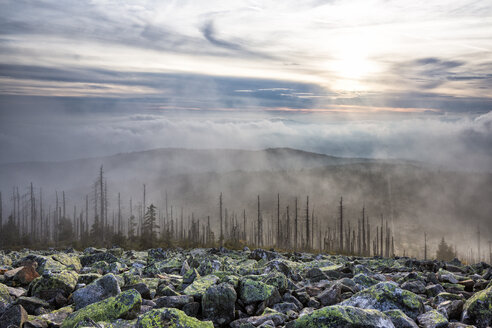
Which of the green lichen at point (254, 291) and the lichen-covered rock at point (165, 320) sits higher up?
the lichen-covered rock at point (165, 320)

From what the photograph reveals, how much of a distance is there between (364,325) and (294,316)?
7.33 feet

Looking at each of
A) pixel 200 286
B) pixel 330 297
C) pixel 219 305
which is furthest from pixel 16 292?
pixel 330 297

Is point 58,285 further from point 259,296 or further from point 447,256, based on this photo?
point 447,256

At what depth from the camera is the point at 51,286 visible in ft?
32.3

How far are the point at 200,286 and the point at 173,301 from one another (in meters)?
1.16

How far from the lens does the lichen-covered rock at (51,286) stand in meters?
9.70

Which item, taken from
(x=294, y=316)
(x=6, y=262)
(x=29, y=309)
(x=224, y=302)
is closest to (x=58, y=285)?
(x=29, y=309)

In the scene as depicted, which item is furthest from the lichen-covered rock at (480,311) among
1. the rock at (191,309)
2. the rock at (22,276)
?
the rock at (22,276)

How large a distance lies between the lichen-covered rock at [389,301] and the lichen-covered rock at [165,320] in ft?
13.6

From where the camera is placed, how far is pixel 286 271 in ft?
46.6

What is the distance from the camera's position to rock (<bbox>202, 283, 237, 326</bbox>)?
8.59 metres

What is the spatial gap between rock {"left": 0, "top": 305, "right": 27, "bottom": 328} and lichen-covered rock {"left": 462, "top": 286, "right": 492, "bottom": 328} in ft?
30.8

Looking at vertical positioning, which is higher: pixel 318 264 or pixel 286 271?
pixel 286 271

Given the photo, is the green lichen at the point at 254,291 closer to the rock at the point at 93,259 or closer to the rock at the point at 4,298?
the rock at the point at 4,298
